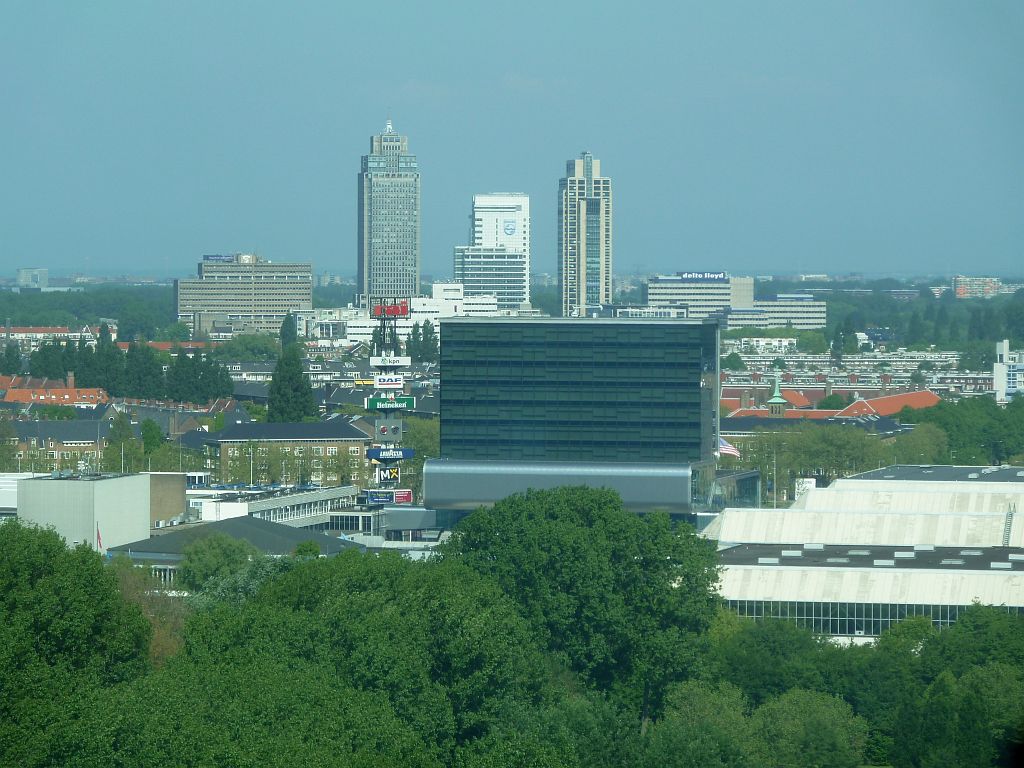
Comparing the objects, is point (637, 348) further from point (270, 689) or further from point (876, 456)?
point (270, 689)

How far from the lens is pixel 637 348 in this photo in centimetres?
8650

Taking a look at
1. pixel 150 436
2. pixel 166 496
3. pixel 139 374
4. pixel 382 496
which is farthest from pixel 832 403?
pixel 166 496

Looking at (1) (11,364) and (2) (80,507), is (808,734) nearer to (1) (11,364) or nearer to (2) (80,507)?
(2) (80,507)

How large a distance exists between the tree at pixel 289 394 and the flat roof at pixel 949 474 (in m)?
43.4

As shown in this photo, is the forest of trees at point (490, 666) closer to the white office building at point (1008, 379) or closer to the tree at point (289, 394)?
the tree at point (289, 394)

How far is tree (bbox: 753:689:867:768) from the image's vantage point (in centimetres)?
4634

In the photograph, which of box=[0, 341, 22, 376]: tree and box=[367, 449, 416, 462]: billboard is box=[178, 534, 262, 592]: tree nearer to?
box=[367, 449, 416, 462]: billboard

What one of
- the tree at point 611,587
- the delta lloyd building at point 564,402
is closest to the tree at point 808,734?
the tree at point 611,587

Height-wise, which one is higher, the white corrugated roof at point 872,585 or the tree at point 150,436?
the white corrugated roof at point 872,585

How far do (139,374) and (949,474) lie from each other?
8644cm

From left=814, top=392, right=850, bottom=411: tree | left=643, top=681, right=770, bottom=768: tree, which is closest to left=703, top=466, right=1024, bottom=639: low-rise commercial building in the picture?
left=643, top=681, right=770, bottom=768: tree

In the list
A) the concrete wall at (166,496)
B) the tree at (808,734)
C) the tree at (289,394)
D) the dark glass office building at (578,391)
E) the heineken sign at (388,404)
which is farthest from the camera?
the tree at (289,394)

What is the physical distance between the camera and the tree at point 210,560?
67562 millimetres

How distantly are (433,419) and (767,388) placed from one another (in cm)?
6073
